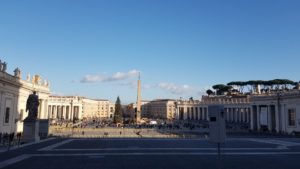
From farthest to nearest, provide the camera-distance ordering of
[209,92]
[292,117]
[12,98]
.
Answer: [209,92] < [292,117] < [12,98]

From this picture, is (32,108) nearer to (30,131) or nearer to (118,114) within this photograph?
(30,131)

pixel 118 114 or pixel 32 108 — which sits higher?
pixel 32 108

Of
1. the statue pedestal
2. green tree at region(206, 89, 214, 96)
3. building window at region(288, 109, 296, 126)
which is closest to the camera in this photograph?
the statue pedestal

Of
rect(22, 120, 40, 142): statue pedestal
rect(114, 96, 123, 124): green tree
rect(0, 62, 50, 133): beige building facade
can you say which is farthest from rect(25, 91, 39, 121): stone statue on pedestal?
rect(114, 96, 123, 124): green tree

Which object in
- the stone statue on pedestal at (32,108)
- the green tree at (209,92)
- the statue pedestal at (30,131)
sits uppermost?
the green tree at (209,92)

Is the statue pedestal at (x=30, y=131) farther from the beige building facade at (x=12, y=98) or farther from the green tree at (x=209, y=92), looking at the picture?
the green tree at (x=209, y=92)

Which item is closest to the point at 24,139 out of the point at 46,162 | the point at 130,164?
the point at 46,162

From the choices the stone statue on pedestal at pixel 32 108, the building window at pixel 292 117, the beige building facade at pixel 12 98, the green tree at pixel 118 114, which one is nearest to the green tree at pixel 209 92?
the green tree at pixel 118 114

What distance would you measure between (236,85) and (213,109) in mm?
164344

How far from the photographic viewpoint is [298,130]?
203 ft

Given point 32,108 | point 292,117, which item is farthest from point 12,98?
point 292,117

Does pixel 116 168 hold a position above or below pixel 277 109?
below

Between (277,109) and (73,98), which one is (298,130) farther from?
(73,98)

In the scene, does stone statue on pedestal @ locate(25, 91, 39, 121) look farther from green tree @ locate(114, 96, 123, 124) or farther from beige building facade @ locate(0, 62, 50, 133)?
green tree @ locate(114, 96, 123, 124)
